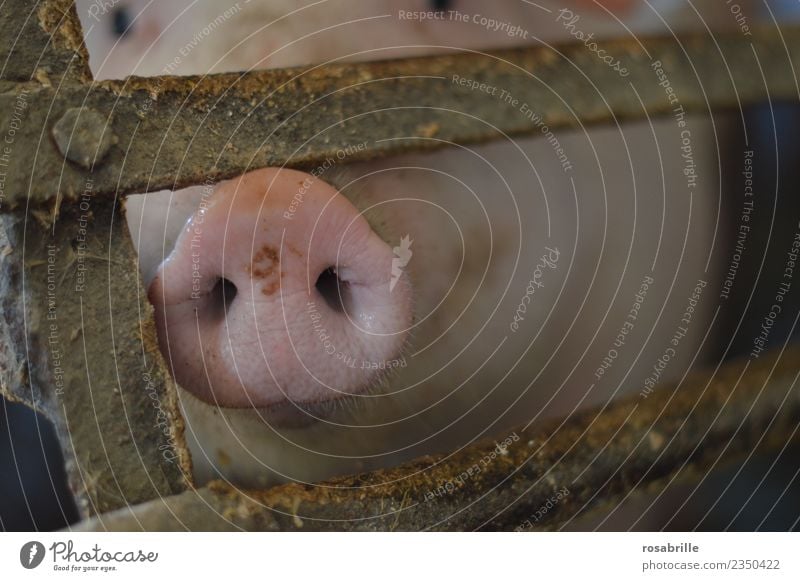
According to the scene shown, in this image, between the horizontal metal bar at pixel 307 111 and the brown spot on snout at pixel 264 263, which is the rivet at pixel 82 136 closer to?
the horizontal metal bar at pixel 307 111

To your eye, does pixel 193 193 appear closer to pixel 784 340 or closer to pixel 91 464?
pixel 91 464

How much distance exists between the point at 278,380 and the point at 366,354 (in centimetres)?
7

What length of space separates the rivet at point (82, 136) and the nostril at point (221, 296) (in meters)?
0.13

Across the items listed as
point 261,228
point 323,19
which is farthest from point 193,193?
point 323,19

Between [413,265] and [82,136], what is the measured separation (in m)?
0.28

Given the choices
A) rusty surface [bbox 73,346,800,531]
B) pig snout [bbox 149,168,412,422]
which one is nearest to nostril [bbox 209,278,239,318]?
pig snout [bbox 149,168,412,422]

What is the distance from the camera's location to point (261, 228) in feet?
1.80

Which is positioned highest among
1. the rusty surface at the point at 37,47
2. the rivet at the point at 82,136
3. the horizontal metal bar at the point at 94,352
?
the rusty surface at the point at 37,47

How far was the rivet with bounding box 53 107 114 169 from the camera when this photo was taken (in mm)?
471

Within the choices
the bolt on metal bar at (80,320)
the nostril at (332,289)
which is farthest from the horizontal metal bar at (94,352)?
the nostril at (332,289)

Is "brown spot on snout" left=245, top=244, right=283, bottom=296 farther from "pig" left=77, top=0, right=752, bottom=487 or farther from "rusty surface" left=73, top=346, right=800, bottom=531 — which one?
"rusty surface" left=73, top=346, right=800, bottom=531

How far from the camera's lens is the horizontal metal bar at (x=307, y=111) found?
47cm
